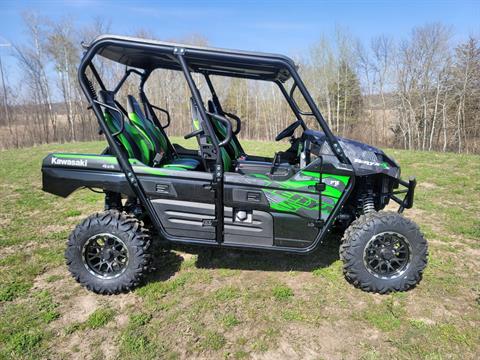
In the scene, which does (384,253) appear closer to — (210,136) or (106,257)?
(210,136)

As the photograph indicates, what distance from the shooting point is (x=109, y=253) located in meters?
3.07

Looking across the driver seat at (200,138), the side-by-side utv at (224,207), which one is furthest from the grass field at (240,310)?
the driver seat at (200,138)

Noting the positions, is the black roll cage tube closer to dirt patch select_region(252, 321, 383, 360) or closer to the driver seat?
the driver seat

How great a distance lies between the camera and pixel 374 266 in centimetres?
307

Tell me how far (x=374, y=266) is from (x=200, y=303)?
1.56m

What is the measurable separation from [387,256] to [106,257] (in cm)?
249

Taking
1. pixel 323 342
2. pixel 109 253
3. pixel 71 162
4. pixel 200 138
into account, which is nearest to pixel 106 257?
pixel 109 253

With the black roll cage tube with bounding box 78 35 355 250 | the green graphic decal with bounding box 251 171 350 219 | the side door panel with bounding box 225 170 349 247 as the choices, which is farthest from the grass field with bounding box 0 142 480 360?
the green graphic decal with bounding box 251 171 350 219

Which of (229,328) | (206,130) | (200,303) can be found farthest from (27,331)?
(206,130)

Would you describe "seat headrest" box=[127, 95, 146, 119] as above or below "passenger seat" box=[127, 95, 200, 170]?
above

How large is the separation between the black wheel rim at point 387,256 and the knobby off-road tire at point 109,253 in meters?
1.97

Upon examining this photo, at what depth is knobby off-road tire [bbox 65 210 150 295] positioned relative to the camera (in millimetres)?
3010

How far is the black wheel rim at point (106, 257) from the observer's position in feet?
10.0

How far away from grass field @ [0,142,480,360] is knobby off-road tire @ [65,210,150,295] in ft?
0.45
